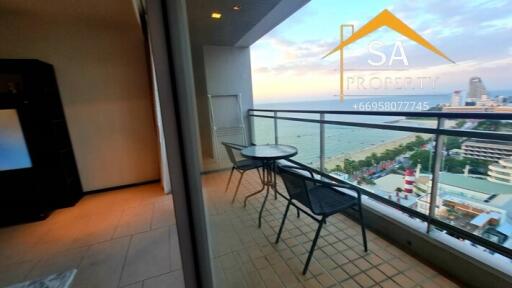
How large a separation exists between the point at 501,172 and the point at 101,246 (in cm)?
290

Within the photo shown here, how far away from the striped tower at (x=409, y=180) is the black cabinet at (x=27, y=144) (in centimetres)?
371

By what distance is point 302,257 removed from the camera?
64.4 inches

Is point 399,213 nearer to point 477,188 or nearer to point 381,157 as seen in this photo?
point 381,157

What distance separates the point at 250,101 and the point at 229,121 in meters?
0.59

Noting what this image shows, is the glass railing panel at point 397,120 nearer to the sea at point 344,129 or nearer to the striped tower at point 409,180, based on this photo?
the sea at point 344,129

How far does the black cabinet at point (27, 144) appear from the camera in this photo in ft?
Answer: 7.61

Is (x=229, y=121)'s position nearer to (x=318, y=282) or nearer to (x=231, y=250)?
(x=231, y=250)

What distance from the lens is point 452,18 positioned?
2463 millimetres

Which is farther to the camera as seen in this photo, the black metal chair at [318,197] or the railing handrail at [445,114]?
the black metal chair at [318,197]

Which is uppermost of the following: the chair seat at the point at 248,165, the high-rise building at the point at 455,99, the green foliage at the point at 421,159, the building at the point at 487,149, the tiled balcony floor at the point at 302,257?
the high-rise building at the point at 455,99

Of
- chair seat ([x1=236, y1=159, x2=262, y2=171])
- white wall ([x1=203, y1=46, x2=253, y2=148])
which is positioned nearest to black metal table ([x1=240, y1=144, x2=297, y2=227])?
chair seat ([x1=236, y1=159, x2=262, y2=171])

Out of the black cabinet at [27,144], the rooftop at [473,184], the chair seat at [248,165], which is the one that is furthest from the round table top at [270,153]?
the black cabinet at [27,144]

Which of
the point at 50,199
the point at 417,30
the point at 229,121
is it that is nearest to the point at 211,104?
the point at 229,121

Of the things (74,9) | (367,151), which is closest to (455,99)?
(367,151)
